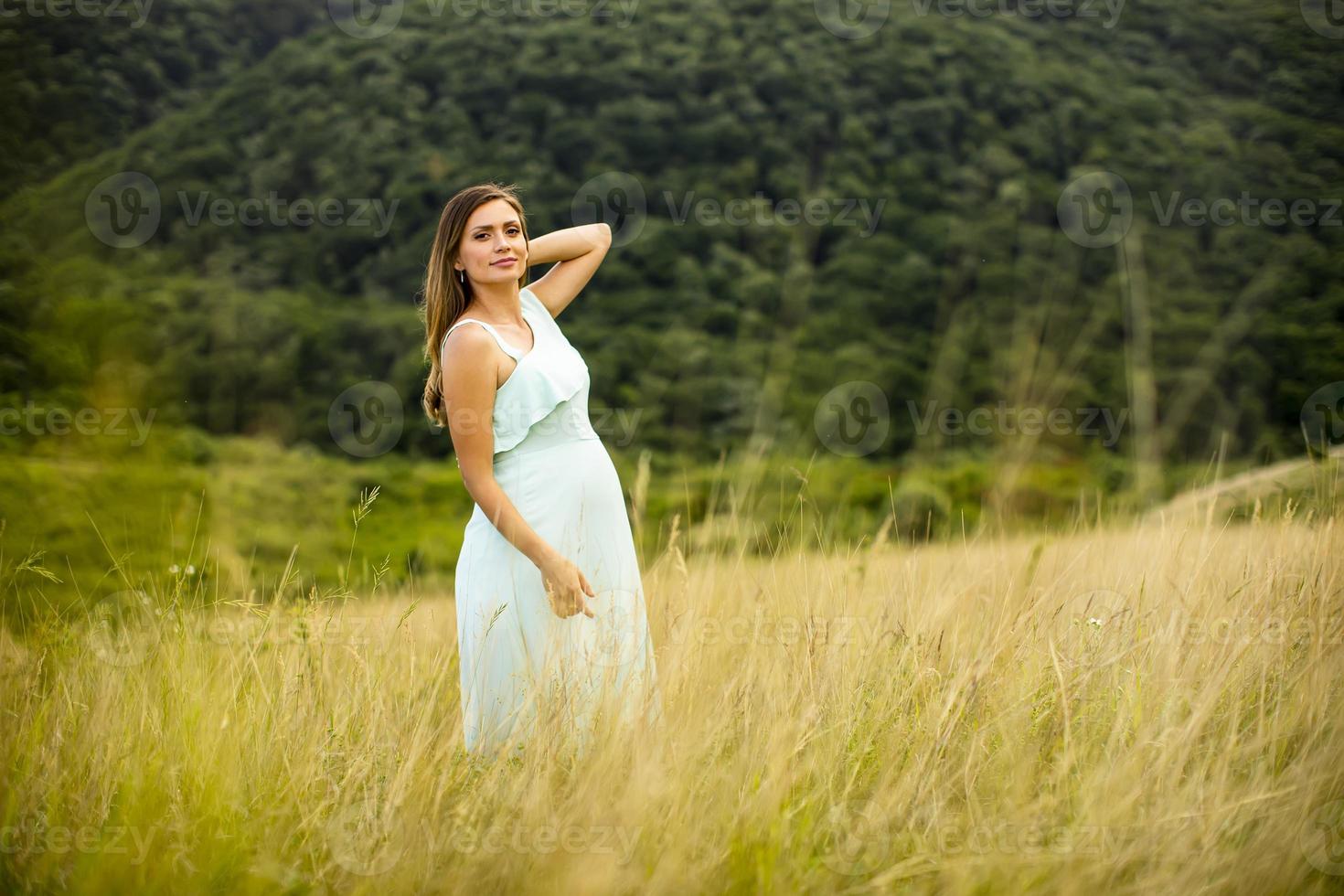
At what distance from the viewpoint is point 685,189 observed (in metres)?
31.5

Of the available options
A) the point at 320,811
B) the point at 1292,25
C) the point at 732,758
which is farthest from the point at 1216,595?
the point at 1292,25

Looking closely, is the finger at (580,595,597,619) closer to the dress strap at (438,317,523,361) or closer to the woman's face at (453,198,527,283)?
the dress strap at (438,317,523,361)

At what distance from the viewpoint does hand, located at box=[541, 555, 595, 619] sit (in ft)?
8.52

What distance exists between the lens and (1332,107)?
23000 mm

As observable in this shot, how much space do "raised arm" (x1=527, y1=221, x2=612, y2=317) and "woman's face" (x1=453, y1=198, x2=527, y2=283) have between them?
23cm

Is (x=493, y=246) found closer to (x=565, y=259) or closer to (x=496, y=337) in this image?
(x=496, y=337)

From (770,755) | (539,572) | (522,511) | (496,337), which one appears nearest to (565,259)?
(496,337)

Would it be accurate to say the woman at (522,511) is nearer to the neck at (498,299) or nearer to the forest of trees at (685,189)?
the neck at (498,299)

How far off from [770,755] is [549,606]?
2.56 feet

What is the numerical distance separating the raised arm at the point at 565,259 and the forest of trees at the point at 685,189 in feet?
62.7

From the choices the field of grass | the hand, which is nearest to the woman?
the hand

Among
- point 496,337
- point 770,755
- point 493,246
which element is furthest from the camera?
point 493,246

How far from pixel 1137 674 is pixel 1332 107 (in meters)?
26.2

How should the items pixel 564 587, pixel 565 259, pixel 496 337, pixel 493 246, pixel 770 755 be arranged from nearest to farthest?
1. pixel 770 755
2. pixel 564 587
3. pixel 496 337
4. pixel 493 246
5. pixel 565 259
